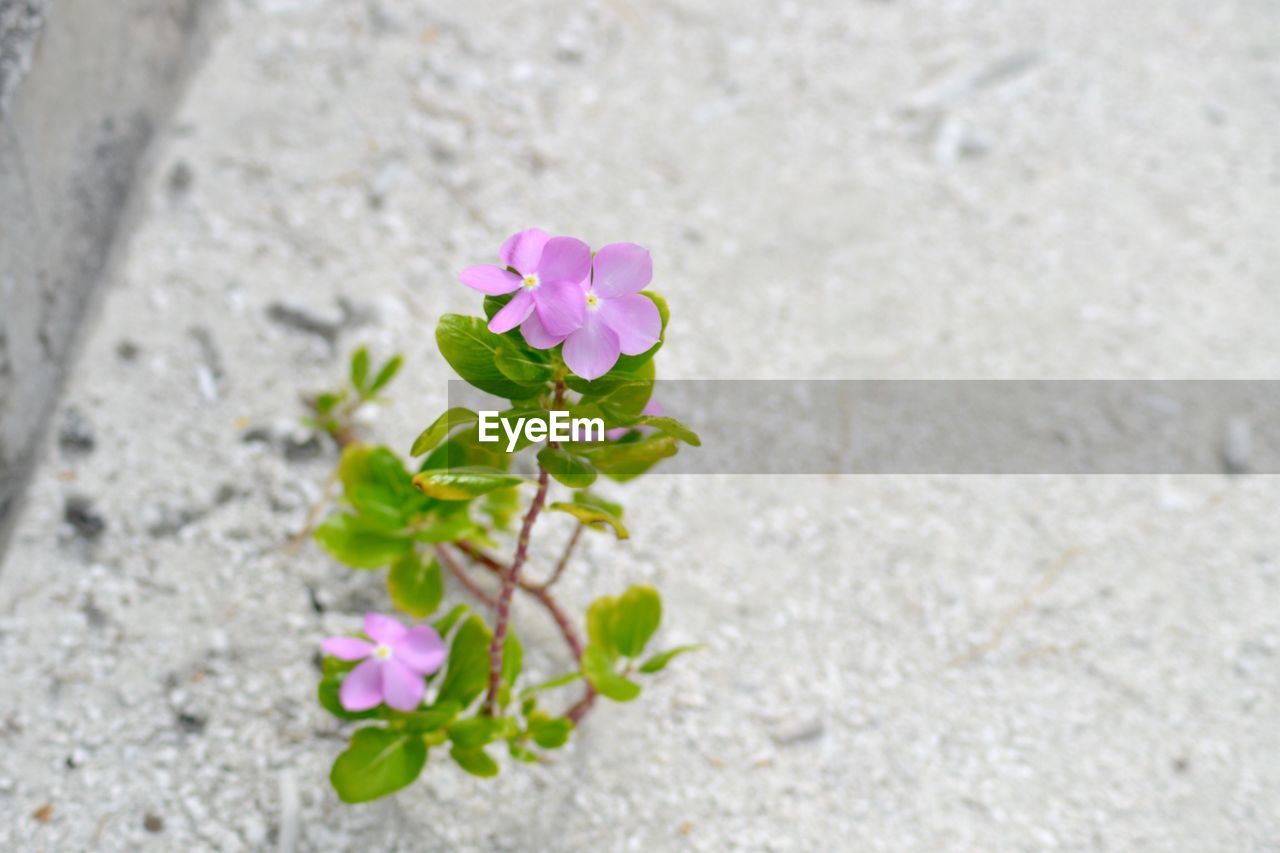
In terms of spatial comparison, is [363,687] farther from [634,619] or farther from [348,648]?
[634,619]

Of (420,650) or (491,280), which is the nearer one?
(491,280)

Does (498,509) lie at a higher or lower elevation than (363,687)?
higher

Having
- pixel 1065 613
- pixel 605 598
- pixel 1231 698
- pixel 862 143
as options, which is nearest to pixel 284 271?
pixel 605 598

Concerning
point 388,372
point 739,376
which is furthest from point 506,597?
point 739,376

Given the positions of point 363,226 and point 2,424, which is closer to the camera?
point 2,424

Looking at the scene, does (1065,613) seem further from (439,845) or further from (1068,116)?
(1068,116)

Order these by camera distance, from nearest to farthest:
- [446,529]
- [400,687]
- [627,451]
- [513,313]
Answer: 1. [513,313]
2. [627,451]
3. [400,687]
4. [446,529]

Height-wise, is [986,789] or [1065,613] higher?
[1065,613]
